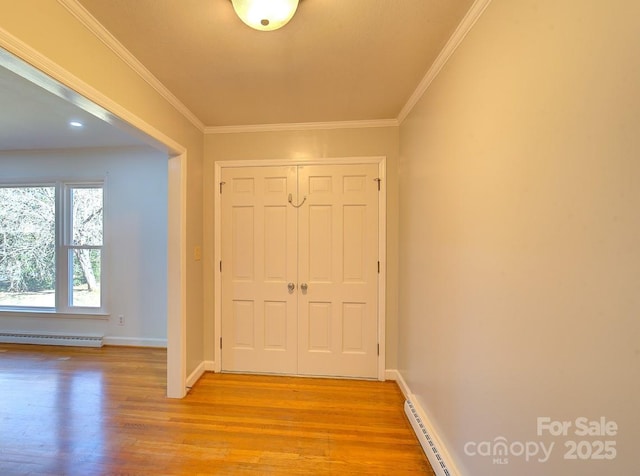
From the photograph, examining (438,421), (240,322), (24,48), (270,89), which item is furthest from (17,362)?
(438,421)

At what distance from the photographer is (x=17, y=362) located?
109 inches

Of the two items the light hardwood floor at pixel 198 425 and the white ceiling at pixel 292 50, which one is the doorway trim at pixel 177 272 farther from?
the white ceiling at pixel 292 50

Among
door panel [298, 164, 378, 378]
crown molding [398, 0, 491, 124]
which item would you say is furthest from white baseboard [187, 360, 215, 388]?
crown molding [398, 0, 491, 124]

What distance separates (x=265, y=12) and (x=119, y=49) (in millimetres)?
956

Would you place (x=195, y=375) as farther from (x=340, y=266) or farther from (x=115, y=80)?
(x=115, y=80)

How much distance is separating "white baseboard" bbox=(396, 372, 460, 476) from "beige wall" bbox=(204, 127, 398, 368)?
0.55 metres

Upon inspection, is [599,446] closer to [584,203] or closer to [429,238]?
[584,203]

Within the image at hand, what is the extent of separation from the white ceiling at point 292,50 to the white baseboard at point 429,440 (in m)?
2.33

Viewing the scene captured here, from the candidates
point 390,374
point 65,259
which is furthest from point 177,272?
point 65,259

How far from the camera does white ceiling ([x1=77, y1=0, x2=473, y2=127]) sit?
4.06 feet

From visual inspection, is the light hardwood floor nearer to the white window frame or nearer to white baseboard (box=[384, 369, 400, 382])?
white baseboard (box=[384, 369, 400, 382])

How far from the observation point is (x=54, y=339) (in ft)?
10.5

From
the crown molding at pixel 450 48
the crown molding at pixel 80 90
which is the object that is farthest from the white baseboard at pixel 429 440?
the crown molding at pixel 80 90

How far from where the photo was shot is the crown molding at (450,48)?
1180 mm
